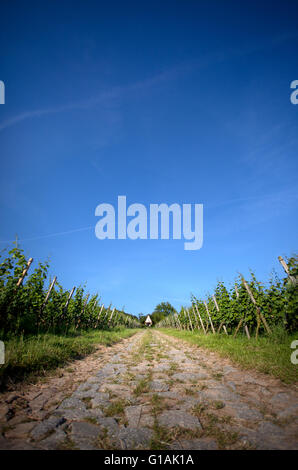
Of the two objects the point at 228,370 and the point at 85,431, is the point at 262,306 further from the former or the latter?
the point at 85,431

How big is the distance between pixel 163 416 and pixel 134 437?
1.65 feet

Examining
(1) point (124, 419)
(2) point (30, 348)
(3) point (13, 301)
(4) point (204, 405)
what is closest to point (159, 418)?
(1) point (124, 419)

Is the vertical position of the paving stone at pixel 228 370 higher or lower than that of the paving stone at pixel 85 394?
lower

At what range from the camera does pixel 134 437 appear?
1.73m

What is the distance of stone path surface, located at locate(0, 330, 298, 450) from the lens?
5.43 feet

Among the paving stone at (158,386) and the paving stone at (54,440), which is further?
the paving stone at (158,386)

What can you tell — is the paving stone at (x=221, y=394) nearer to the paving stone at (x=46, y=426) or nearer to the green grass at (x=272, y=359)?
the green grass at (x=272, y=359)

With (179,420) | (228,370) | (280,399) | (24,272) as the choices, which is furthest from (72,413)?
(24,272)

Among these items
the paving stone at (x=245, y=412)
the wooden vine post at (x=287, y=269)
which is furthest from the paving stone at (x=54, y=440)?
the wooden vine post at (x=287, y=269)

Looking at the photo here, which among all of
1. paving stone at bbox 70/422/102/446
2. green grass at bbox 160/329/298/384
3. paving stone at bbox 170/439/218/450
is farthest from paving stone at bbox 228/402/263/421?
paving stone at bbox 70/422/102/446

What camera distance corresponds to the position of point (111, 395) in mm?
2760

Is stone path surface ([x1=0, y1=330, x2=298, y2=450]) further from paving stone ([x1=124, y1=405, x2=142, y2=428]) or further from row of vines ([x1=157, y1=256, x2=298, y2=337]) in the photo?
row of vines ([x1=157, y1=256, x2=298, y2=337])

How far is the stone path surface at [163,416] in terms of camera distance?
1.66 metres

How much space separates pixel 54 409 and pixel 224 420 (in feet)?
6.17
